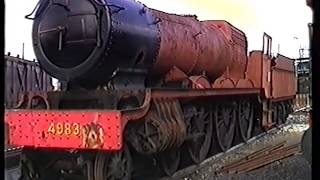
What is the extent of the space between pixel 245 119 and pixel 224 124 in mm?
1936

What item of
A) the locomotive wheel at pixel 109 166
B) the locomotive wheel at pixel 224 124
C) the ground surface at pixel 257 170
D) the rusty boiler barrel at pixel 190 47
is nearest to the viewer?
the locomotive wheel at pixel 109 166

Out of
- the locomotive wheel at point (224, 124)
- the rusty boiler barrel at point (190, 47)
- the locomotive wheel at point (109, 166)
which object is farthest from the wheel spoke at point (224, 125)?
the locomotive wheel at point (109, 166)

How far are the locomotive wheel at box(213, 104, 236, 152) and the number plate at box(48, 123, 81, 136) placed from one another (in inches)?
165

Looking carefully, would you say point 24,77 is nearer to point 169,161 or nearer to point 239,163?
point 169,161

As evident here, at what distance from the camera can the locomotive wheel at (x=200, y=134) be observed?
308 inches

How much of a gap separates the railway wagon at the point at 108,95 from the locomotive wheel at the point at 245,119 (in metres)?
3.31

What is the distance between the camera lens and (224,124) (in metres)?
9.70

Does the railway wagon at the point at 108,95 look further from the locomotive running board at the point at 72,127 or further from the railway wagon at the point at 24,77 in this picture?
the railway wagon at the point at 24,77

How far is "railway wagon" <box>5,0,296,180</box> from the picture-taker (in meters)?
5.31

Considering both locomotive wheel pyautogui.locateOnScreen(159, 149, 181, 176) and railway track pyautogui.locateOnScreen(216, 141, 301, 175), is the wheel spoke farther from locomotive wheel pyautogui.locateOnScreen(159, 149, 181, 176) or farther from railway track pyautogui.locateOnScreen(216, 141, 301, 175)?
locomotive wheel pyautogui.locateOnScreen(159, 149, 181, 176)

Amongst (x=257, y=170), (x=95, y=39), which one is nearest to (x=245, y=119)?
(x=257, y=170)
